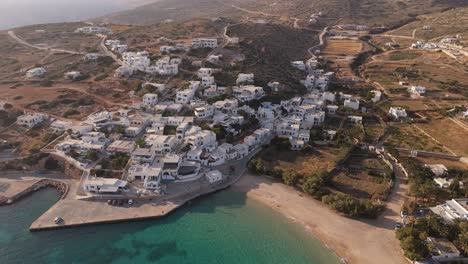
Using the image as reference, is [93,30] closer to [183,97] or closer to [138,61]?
[138,61]

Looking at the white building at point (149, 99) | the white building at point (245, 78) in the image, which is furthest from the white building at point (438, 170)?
the white building at point (149, 99)

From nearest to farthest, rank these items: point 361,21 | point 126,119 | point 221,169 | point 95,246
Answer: point 95,246, point 221,169, point 126,119, point 361,21

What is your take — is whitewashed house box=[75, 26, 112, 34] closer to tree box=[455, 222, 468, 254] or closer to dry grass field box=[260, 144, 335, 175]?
dry grass field box=[260, 144, 335, 175]

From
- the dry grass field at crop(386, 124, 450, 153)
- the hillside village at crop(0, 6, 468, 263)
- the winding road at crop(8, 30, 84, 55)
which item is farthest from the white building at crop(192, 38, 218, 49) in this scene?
the dry grass field at crop(386, 124, 450, 153)

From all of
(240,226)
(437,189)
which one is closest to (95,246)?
(240,226)

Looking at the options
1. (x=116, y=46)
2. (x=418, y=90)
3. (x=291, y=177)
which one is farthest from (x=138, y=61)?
(x=418, y=90)

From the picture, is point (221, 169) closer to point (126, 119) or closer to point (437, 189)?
point (126, 119)
